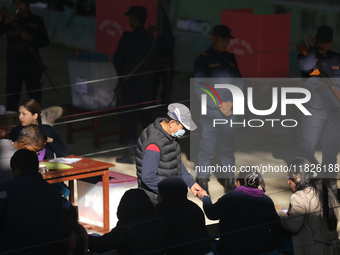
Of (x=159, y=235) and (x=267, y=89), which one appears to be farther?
(x=267, y=89)

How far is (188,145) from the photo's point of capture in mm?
8531

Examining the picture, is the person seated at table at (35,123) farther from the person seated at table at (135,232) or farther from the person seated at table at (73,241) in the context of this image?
the person seated at table at (135,232)

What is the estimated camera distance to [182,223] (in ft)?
13.3

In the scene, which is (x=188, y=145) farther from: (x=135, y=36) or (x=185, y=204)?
(x=185, y=204)

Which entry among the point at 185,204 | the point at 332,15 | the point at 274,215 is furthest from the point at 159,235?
the point at 332,15

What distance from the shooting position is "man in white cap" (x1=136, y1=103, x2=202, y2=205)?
4.66m

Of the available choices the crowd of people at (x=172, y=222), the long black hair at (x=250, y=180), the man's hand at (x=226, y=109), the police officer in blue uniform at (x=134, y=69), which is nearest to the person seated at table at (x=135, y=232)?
the crowd of people at (x=172, y=222)

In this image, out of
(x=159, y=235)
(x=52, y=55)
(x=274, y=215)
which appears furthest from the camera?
(x=52, y=55)

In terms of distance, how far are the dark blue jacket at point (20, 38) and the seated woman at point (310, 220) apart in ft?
15.5

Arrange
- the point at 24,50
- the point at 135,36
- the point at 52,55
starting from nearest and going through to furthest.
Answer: the point at 135,36 < the point at 24,50 < the point at 52,55

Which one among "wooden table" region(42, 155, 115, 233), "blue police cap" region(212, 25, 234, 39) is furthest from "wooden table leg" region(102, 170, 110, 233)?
"blue police cap" region(212, 25, 234, 39)

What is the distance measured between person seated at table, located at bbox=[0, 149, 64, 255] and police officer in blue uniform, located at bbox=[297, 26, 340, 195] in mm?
3209

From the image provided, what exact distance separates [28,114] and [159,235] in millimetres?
2282

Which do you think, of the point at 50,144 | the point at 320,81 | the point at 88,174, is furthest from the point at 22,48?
the point at 320,81
